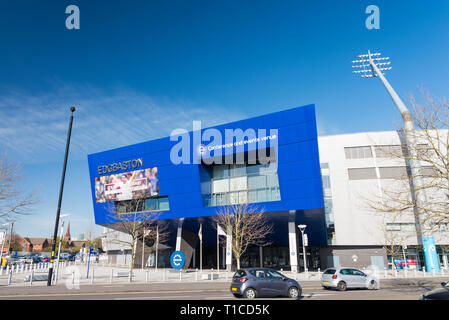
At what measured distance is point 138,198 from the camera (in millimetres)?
38969

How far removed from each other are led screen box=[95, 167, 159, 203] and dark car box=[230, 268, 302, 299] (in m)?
25.9

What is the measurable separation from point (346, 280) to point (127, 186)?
3044 centimetres

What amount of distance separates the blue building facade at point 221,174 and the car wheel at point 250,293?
17.7 metres

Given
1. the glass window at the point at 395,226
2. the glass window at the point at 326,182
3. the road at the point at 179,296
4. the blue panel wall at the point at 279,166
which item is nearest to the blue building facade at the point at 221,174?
the blue panel wall at the point at 279,166

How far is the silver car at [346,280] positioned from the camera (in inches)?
691

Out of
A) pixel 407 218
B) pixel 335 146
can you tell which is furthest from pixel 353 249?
pixel 335 146

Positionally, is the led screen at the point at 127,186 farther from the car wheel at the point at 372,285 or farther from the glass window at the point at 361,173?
the glass window at the point at 361,173

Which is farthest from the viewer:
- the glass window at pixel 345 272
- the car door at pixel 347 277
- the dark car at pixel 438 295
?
the glass window at pixel 345 272

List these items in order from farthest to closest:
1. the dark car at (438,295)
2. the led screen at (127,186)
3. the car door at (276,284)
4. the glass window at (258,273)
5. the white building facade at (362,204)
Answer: the white building facade at (362,204) < the led screen at (127,186) < the glass window at (258,273) < the car door at (276,284) < the dark car at (438,295)

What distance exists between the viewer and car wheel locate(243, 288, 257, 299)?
1303 cm

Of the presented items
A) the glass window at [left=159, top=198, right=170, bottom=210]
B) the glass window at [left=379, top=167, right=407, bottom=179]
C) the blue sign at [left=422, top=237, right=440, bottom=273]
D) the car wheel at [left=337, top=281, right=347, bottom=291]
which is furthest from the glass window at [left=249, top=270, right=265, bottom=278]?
the glass window at [left=379, top=167, right=407, bottom=179]

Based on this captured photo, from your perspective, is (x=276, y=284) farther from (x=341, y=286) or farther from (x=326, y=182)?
(x=326, y=182)
